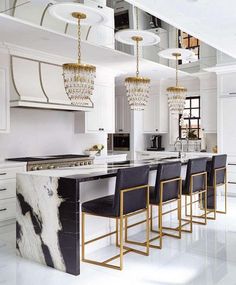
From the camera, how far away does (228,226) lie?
188 inches

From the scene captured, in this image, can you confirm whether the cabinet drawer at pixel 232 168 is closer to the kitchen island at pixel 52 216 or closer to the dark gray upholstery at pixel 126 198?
the dark gray upholstery at pixel 126 198

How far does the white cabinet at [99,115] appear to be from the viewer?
6840 mm

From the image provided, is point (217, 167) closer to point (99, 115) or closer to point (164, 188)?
point (164, 188)

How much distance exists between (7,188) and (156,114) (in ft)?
15.4

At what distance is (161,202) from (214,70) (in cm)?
428

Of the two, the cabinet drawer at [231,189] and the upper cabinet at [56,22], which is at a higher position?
the upper cabinet at [56,22]

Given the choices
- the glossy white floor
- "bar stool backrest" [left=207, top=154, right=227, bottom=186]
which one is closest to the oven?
"bar stool backrest" [left=207, top=154, right=227, bottom=186]

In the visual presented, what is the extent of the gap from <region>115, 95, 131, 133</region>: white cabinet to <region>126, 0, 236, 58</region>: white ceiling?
464 centimetres

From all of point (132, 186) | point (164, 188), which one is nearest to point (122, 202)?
point (132, 186)

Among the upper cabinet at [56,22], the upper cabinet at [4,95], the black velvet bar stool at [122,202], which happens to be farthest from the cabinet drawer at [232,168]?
the upper cabinet at [4,95]

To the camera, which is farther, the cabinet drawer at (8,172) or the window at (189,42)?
the window at (189,42)

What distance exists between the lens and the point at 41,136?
625 cm

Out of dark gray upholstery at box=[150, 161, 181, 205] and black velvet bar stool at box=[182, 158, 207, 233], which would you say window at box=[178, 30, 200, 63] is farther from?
dark gray upholstery at box=[150, 161, 181, 205]

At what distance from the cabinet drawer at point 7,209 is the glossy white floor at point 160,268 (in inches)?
32.6
